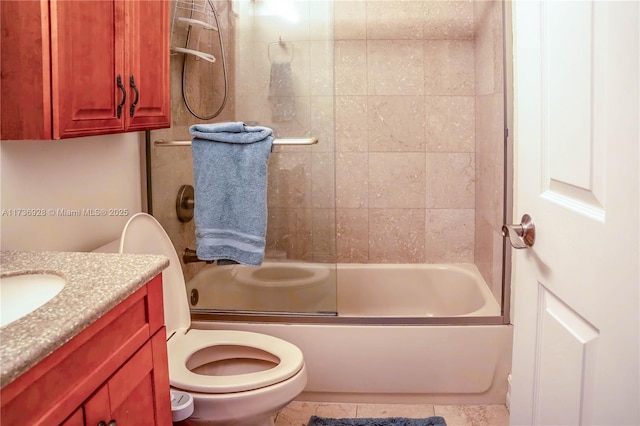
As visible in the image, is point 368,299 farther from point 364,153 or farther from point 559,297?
point 559,297

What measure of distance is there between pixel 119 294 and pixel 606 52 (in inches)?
36.9

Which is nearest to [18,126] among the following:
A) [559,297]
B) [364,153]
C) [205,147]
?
[205,147]

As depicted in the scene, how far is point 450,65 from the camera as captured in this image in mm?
3041

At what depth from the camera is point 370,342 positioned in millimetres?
2432

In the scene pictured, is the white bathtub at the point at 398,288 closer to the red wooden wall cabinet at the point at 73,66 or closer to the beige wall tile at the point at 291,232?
the beige wall tile at the point at 291,232

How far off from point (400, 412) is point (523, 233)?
141 centimetres

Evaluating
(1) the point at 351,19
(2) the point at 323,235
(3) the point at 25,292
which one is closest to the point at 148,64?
(3) the point at 25,292

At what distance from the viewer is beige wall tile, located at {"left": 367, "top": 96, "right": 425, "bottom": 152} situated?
10.1ft

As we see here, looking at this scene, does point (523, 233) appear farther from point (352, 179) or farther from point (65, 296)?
point (352, 179)

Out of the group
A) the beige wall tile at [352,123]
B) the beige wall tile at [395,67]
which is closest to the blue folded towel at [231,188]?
the beige wall tile at [352,123]

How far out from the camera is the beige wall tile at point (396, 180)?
10.2ft

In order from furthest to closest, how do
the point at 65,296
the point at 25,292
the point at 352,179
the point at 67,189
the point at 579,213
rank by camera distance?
the point at 352,179 < the point at 67,189 < the point at 25,292 < the point at 65,296 < the point at 579,213

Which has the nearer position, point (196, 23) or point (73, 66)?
point (73, 66)

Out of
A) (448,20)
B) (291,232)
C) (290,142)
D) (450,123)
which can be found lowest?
(291,232)
